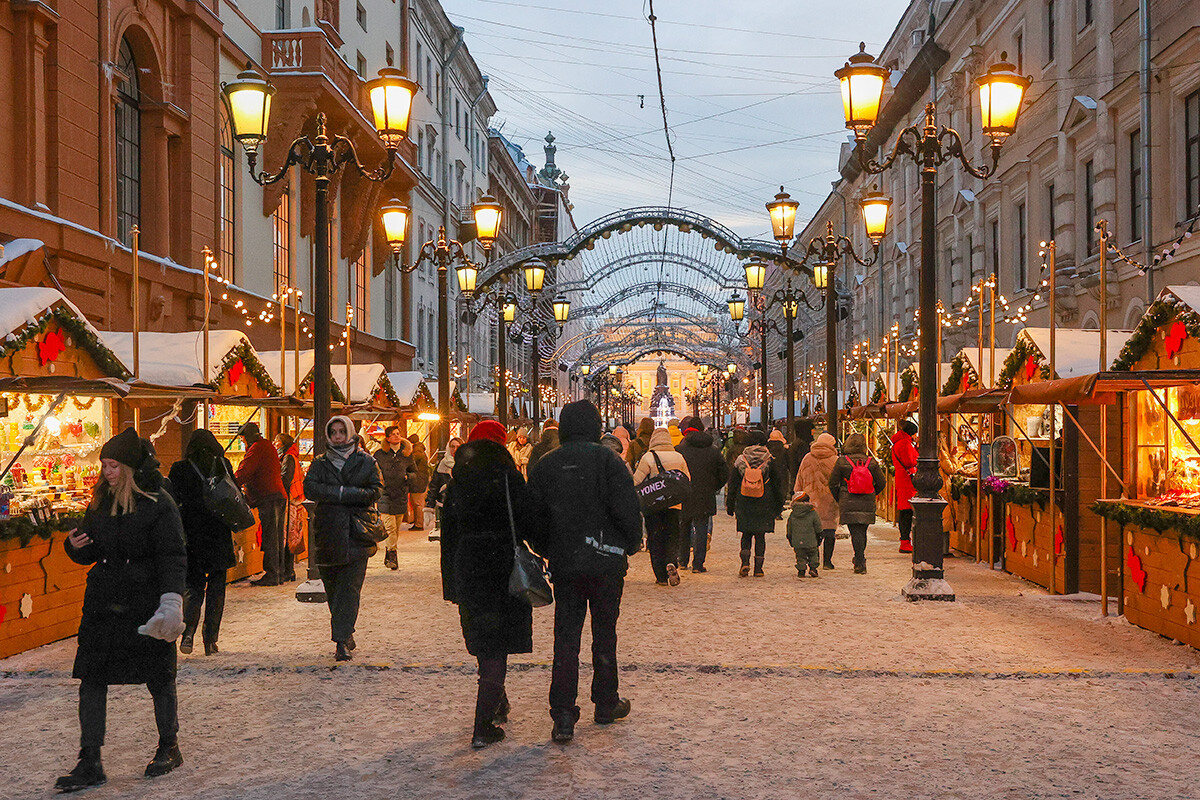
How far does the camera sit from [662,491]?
43.3ft

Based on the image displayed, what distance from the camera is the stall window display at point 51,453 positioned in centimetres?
1026

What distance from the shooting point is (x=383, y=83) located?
40.5ft

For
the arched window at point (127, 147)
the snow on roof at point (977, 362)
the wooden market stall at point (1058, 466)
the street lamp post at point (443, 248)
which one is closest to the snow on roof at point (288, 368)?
the street lamp post at point (443, 248)

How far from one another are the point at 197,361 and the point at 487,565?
26.8 feet

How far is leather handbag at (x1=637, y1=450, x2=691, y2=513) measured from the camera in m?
13.2

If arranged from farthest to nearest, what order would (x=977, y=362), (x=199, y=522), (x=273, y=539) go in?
(x=977, y=362) < (x=273, y=539) < (x=199, y=522)

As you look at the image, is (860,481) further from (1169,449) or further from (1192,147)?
(1192,147)

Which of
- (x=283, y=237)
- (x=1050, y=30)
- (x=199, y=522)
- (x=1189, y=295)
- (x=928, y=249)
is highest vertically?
(x=1050, y=30)

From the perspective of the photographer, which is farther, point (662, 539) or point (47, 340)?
point (662, 539)

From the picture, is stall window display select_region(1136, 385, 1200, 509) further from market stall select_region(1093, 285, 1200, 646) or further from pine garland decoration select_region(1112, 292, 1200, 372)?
pine garland decoration select_region(1112, 292, 1200, 372)

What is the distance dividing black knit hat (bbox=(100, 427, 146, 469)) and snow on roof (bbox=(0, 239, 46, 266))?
8.59m

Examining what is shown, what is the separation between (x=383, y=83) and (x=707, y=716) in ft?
25.2

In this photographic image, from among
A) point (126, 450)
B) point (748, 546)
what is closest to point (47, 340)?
point (126, 450)

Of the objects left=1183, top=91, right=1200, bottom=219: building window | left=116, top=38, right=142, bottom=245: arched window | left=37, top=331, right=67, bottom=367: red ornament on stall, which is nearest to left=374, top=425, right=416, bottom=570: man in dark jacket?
left=37, top=331, right=67, bottom=367: red ornament on stall
